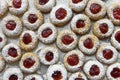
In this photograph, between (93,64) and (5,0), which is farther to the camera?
(5,0)

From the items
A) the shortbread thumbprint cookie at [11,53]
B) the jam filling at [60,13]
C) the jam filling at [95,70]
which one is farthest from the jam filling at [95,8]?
the shortbread thumbprint cookie at [11,53]

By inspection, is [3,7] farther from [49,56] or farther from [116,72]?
[116,72]

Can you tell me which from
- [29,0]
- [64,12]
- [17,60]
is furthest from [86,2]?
[17,60]

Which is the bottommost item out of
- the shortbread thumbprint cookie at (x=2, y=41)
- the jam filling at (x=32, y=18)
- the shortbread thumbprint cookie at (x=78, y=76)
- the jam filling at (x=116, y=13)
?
the shortbread thumbprint cookie at (x=78, y=76)

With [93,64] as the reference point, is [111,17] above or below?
above

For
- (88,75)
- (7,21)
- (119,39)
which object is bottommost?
(88,75)

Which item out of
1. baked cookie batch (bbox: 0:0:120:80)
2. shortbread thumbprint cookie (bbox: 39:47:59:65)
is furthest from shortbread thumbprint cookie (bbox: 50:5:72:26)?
shortbread thumbprint cookie (bbox: 39:47:59:65)

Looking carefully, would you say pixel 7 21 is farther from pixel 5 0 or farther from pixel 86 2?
pixel 86 2

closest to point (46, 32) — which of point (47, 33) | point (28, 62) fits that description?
point (47, 33)

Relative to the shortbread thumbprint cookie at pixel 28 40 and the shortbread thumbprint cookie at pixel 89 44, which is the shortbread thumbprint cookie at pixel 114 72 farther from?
the shortbread thumbprint cookie at pixel 28 40
